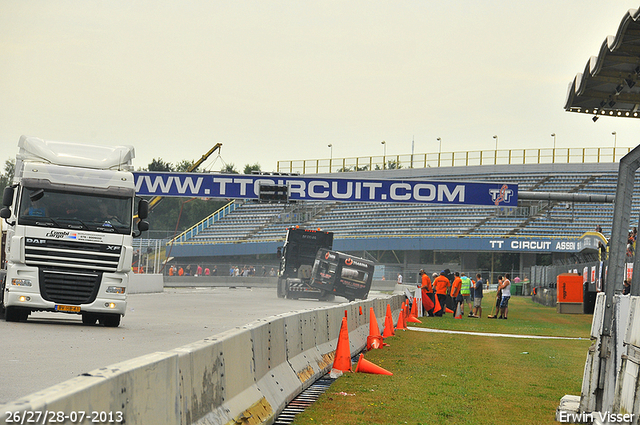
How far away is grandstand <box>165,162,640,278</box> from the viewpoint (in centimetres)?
6544

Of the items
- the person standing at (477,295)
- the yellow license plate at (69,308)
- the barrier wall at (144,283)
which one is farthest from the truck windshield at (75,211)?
the barrier wall at (144,283)

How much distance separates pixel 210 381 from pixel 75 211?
1082cm

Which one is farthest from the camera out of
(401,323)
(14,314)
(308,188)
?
(308,188)

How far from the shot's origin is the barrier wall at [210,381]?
410 centimetres

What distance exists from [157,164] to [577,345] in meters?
118

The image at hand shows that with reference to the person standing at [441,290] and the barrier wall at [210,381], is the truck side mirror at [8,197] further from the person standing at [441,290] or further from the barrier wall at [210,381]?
the person standing at [441,290]

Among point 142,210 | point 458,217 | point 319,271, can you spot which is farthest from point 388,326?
point 458,217

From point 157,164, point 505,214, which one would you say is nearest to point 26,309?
point 505,214

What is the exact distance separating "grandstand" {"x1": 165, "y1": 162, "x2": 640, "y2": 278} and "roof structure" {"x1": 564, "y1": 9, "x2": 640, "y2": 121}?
50923 millimetres

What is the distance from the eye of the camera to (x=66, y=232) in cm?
1606

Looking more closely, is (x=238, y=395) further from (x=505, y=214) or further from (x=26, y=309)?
(x=505, y=214)

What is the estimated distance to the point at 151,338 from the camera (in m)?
15.4

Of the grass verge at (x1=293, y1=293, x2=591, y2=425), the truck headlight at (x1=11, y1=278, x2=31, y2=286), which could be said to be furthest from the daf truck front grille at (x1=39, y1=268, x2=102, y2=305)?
the grass verge at (x1=293, y1=293, x2=591, y2=425)

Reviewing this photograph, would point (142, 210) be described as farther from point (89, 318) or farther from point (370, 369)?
point (370, 369)
